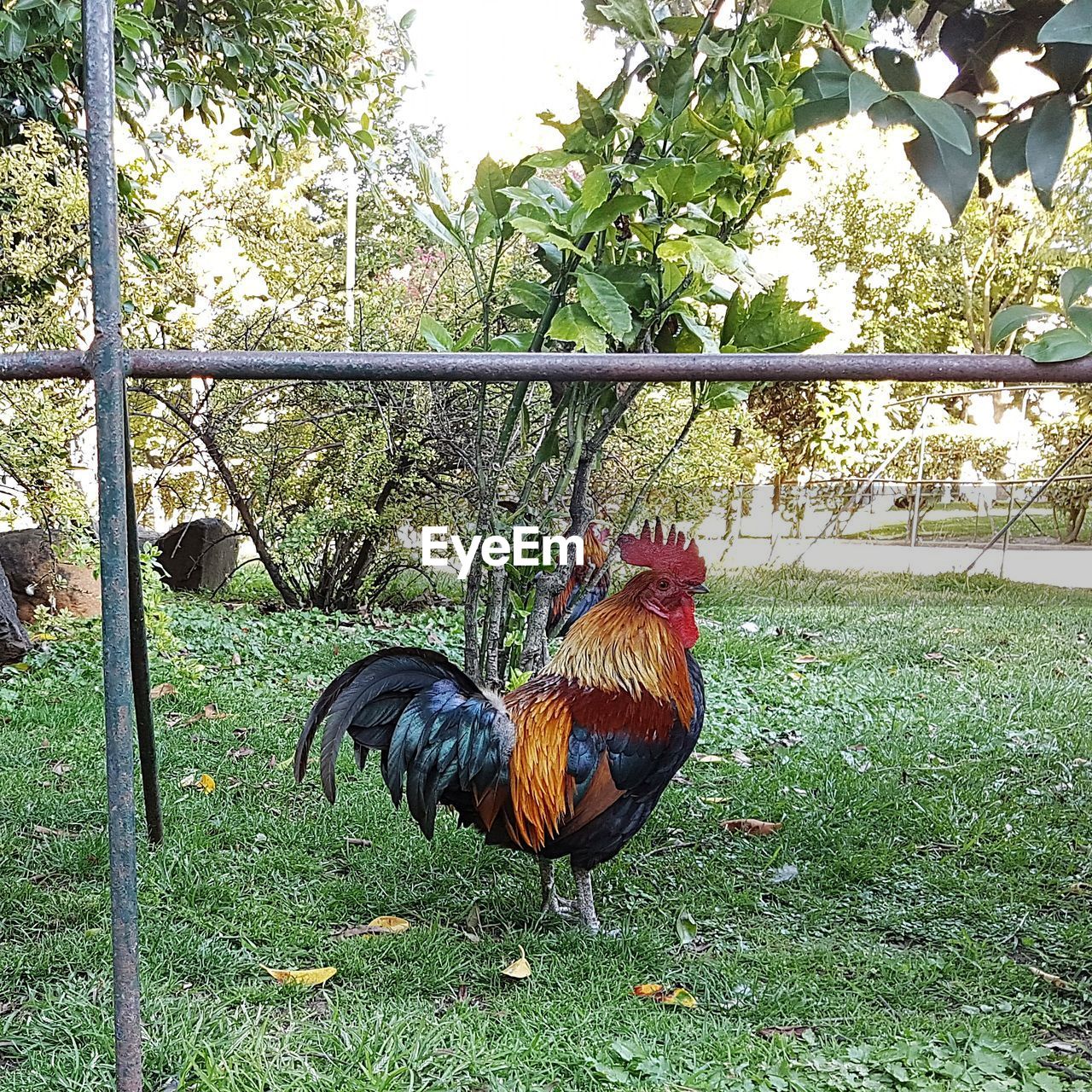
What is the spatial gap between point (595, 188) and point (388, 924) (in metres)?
1.85

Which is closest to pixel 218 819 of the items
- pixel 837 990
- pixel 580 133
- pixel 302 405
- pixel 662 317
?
pixel 837 990

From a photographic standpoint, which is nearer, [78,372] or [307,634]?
[78,372]

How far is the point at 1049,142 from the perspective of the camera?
4.87 feet

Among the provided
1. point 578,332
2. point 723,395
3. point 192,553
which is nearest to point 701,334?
point 723,395

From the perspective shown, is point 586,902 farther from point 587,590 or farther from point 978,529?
point 978,529

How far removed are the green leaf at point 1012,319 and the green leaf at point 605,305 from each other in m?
0.62

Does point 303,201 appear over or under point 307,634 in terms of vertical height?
over

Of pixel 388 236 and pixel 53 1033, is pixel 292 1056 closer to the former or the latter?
pixel 53 1033

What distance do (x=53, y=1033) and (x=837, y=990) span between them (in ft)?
5.61

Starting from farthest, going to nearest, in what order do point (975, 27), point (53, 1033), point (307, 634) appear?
point (307, 634)
point (53, 1033)
point (975, 27)

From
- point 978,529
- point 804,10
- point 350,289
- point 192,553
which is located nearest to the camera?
point 804,10

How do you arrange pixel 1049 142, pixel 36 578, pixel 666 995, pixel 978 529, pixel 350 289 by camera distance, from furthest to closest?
pixel 978 529 < pixel 350 289 < pixel 36 578 < pixel 666 995 < pixel 1049 142

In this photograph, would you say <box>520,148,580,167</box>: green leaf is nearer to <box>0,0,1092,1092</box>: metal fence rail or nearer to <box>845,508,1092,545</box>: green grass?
<box>0,0,1092,1092</box>: metal fence rail

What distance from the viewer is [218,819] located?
117 inches
